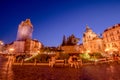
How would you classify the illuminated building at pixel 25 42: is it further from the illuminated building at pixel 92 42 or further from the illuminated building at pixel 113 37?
the illuminated building at pixel 113 37

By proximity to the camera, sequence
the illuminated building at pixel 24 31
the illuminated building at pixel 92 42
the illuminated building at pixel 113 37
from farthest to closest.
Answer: the illuminated building at pixel 24 31
the illuminated building at pixel 92 42
the illuminated building at pixel 113 37

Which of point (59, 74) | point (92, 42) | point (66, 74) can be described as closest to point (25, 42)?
point (92, 42)

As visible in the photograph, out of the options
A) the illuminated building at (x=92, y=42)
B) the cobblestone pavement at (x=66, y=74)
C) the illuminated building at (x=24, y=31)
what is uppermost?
the illuminated building at (x=24, y=31)

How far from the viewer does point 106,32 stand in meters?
69.1

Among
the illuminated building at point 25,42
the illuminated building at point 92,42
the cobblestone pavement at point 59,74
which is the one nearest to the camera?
the cobblestone pavement at point 59,74

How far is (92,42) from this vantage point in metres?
78.4

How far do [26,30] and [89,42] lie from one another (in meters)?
47.6

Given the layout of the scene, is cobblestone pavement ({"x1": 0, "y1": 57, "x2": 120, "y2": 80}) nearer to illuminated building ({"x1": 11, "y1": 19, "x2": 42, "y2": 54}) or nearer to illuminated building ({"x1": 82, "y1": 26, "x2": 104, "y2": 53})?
illuminated building ({"x1": 82, "y1": 26, "x2": 104, "y2": 53})

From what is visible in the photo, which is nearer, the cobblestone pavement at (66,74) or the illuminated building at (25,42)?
the cobblestone pavement at (66,74)

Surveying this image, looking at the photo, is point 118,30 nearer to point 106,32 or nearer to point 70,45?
point 106,32

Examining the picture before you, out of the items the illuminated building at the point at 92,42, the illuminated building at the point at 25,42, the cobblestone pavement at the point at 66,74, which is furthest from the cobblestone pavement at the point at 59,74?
the illuminated building at the point at 25,42

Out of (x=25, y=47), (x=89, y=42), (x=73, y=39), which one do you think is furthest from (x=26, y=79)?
(x=25, y=47)

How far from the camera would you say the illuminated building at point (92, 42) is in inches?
2890

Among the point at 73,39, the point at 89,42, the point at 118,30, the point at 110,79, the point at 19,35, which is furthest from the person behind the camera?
the point at 19,35
